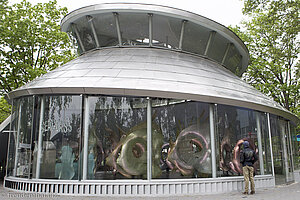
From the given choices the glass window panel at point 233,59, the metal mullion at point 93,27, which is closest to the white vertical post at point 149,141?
the metal mullion at point 93,27

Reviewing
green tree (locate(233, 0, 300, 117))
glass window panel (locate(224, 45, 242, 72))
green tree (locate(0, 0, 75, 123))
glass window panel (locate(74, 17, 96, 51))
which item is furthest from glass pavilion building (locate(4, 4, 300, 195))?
green tree (locate(233, 0, 300, 117))

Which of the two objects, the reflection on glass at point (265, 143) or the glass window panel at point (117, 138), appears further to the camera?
the reflection on glass at point (265, 143)

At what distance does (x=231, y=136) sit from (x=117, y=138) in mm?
4045

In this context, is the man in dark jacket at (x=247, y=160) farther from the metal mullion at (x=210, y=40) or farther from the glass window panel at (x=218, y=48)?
the glass window panel at (x=218, y=48)

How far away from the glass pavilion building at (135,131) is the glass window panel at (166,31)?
5.85ft

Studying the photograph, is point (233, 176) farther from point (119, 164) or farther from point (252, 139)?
point (119, 164)

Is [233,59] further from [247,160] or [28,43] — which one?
[28,43]

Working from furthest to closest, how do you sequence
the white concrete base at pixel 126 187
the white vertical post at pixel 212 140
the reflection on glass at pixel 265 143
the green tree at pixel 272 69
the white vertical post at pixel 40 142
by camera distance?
the green tree at pixel 272 69
the reflection on glass at pixel 265 143
the white vertical post at pixel 212 140
the white vertical post at pixel 40 142
the white concrete base at pixel 126 187

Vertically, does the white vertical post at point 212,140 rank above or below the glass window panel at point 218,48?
below

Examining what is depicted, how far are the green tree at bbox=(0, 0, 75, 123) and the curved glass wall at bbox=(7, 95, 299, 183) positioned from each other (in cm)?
1017

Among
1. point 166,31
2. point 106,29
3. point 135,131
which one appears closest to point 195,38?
point 166,31

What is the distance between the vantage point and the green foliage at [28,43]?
1864 cm

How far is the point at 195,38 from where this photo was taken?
12516 mm

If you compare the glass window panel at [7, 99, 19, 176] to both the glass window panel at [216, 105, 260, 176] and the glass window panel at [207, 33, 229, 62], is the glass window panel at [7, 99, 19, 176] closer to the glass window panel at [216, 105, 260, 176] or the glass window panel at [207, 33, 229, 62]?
the glass window panel at [216, 105, 260, 176]
